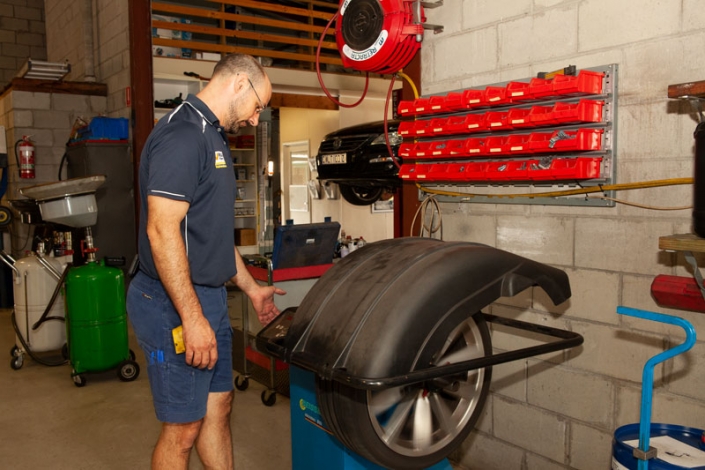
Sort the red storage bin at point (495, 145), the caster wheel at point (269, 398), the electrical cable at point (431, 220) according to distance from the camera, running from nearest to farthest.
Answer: the red storage bin at point (495, 145), the electrical cable at point (431, 220), the caster wheel at point (269, 398)

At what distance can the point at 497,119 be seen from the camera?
239 cm

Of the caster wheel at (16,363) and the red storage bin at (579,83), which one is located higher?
the red storage bin at (579,83)

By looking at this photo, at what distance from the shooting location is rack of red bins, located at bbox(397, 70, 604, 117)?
216 centimetres

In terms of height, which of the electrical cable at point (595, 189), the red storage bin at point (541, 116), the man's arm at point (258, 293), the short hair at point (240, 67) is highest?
the short hair at point (240, 67)

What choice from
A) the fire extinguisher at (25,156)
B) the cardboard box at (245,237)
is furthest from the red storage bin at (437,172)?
the cardboard box at (245,237)

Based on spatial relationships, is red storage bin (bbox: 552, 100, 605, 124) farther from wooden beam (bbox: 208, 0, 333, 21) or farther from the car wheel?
wooden beam (bbox: 208, 0, 333, 21)

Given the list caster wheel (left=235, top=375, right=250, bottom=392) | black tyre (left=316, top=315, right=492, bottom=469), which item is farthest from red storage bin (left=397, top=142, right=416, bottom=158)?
caster wheel (left=235, top=375, right=250, bottom=392)

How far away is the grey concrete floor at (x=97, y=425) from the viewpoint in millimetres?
3070

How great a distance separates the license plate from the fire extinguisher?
3.39 metres

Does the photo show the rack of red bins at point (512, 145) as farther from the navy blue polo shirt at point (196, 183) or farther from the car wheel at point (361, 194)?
the car wheel at point (361, 194)

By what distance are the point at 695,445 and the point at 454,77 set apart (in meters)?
1.69

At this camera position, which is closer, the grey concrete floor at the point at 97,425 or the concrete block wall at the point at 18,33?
the grey concrete floor at the point at 97,425

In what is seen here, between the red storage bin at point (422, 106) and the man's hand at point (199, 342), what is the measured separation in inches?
50.0

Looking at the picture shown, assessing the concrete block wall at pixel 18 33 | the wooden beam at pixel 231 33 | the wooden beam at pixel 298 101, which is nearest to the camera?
the wooden beam at pixel 231 33
